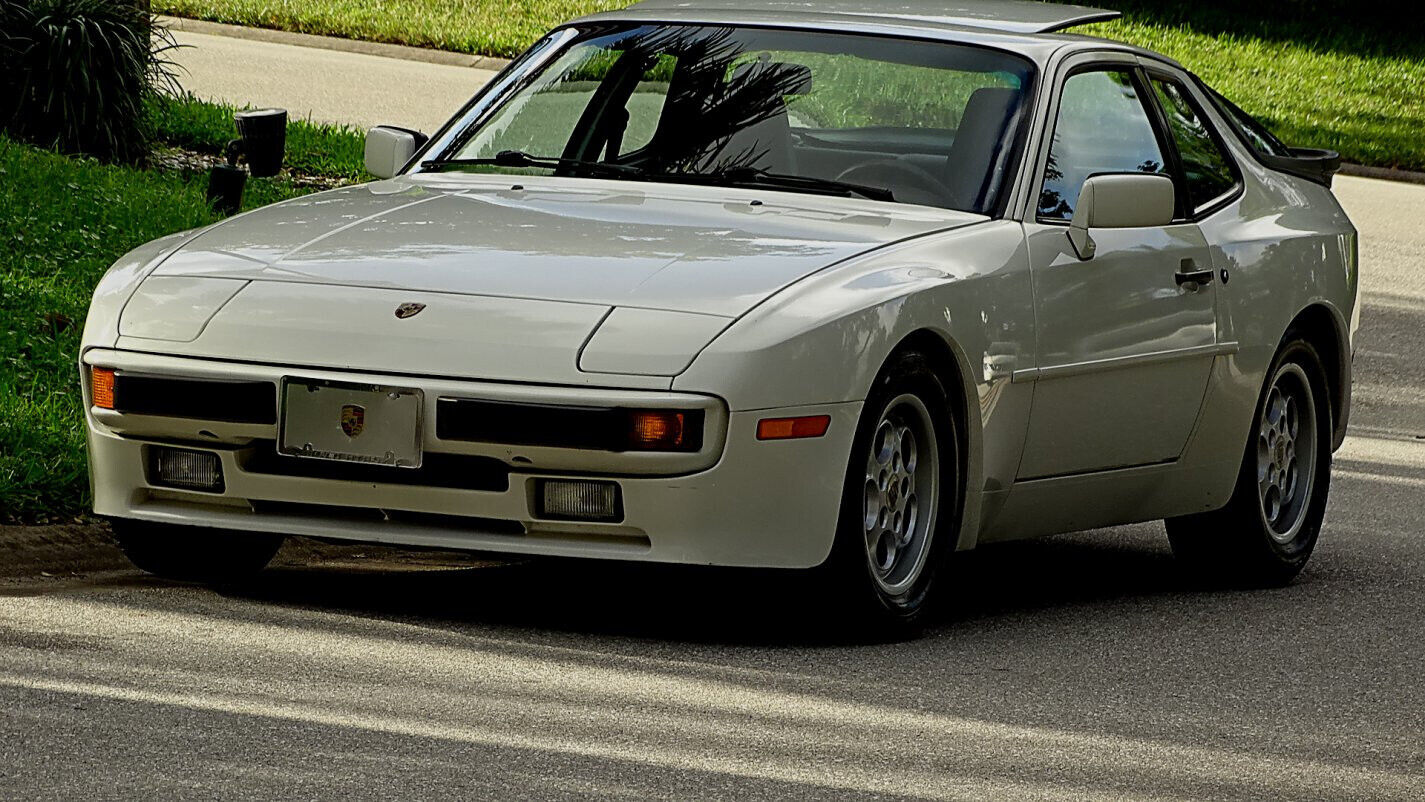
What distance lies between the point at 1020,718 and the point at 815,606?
72 centimetres

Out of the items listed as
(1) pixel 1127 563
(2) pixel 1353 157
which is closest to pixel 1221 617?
(1) pixel 1127 563

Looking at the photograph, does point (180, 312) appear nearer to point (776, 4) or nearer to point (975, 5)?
point (776, 4)

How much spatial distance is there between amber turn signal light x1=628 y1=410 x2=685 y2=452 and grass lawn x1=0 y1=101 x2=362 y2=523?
247 cm

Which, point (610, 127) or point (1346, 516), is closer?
point (610, 127)

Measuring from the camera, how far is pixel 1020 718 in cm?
546

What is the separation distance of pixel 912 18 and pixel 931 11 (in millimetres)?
199

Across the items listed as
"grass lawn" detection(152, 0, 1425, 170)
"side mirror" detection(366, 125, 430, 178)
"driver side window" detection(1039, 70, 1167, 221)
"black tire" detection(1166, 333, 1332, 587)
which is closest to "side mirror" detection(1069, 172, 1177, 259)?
"driver side window" detection(1039, 70, 1167, 221)

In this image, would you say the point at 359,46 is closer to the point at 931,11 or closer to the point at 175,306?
the point at 931,11

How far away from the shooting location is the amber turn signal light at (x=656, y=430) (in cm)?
557

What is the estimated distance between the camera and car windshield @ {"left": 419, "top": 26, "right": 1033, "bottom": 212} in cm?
695

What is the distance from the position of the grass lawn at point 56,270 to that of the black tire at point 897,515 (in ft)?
8.44

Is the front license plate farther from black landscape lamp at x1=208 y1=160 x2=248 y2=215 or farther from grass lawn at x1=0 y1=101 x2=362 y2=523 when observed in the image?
black landscape lamp at x1=208 y1=160 x2=248 y2=215

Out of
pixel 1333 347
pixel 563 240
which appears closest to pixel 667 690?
pixel 563 240

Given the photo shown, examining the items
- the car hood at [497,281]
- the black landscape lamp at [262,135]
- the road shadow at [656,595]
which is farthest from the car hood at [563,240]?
the black landscape lamp at [262,135]
